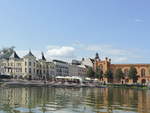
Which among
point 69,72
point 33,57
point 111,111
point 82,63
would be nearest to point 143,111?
point 111,111

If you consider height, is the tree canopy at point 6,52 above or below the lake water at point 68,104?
above

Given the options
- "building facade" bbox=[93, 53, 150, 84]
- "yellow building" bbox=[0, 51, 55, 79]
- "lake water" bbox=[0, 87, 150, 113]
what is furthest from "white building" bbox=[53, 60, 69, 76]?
"lake water" bbox=[0, 87, 150, 113]

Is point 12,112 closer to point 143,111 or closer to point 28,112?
point 28,112

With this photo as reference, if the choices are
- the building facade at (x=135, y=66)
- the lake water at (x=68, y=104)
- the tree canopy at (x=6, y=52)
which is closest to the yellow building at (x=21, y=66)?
the tree canopy at (x=6, y=52)

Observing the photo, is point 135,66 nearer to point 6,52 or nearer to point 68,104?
point 6,52

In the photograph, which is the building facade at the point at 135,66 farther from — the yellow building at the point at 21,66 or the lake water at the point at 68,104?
the lake water at the point at 68,104

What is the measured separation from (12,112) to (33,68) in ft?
357

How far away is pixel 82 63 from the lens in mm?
196000

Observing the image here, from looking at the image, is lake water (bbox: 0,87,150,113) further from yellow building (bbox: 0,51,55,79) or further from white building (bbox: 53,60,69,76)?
white building (bbox: 53,60,69,76)

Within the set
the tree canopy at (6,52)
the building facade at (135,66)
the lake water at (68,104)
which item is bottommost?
the lake water at (68,104)

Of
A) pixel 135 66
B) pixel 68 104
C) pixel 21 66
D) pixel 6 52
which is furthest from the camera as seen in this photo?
pixel 135 66

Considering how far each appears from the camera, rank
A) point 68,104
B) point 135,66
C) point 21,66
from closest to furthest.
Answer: point 68,104, point 21,66, point 135,66

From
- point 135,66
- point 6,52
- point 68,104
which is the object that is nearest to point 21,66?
point 6,52

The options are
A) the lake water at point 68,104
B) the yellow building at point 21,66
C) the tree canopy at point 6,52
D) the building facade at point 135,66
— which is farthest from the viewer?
the building facade at point 135,66
